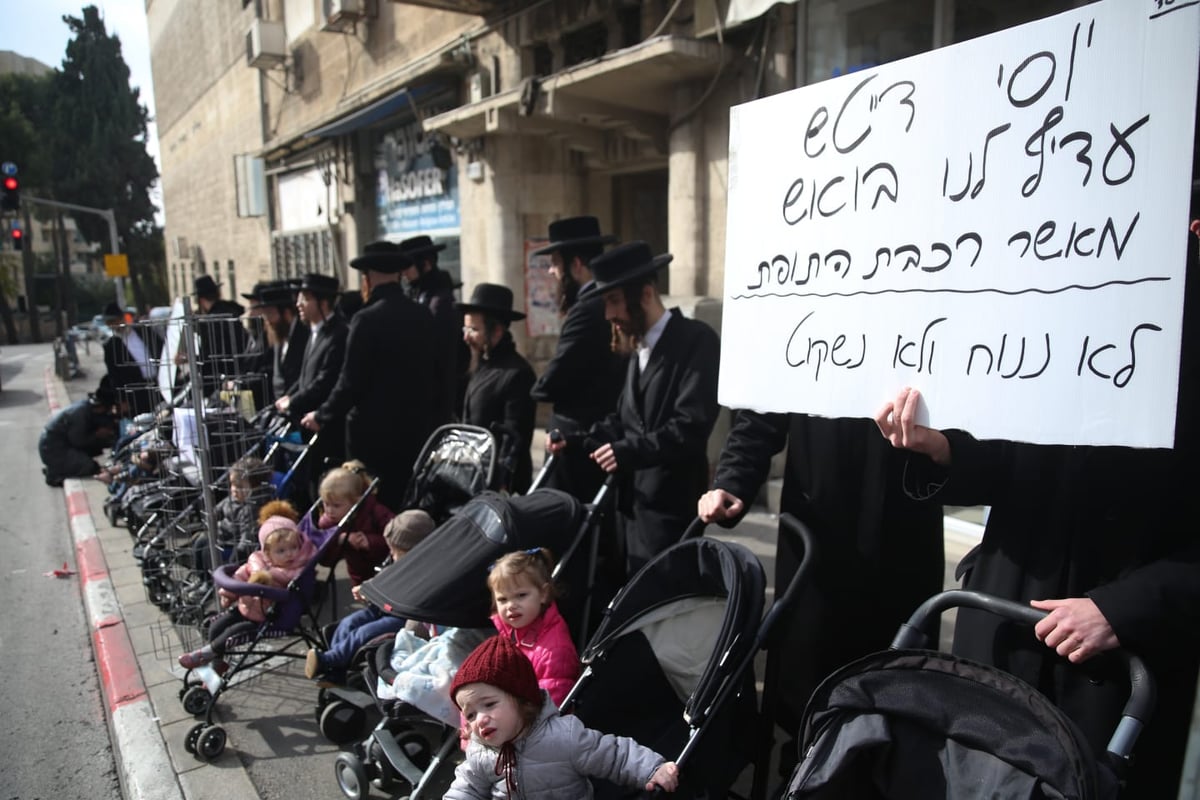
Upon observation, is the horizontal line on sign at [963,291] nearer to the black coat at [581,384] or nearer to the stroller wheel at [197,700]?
the black coat at [581,384]

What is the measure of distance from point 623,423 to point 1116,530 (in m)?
1.96

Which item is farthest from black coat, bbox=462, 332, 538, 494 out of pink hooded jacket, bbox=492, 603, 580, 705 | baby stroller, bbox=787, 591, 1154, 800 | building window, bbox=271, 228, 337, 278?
building window, bbox=271, 228, 337, 278

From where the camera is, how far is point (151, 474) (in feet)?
19.3

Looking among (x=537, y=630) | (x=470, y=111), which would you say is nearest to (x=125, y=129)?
(x=470, y=111)

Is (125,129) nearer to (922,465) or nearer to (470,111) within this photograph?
(470,111)

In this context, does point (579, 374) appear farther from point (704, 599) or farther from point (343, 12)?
point (343, 12)

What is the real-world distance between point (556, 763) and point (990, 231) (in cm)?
174

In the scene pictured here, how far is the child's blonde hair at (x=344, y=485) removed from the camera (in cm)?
394

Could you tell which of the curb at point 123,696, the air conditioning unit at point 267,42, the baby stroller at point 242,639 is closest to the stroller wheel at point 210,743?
the baby stroller at point 242,639

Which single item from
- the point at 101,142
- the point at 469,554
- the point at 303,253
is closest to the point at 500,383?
the point at 469,554

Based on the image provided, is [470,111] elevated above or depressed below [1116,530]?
above

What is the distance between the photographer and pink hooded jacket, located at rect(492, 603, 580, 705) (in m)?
2.59

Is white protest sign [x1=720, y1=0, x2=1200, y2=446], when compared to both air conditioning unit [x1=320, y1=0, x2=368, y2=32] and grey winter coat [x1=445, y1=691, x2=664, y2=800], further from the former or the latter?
air conditioning unit [x1=320, y1=0, x2=368, y2=32]

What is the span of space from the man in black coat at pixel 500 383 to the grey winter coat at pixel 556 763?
2025mm
